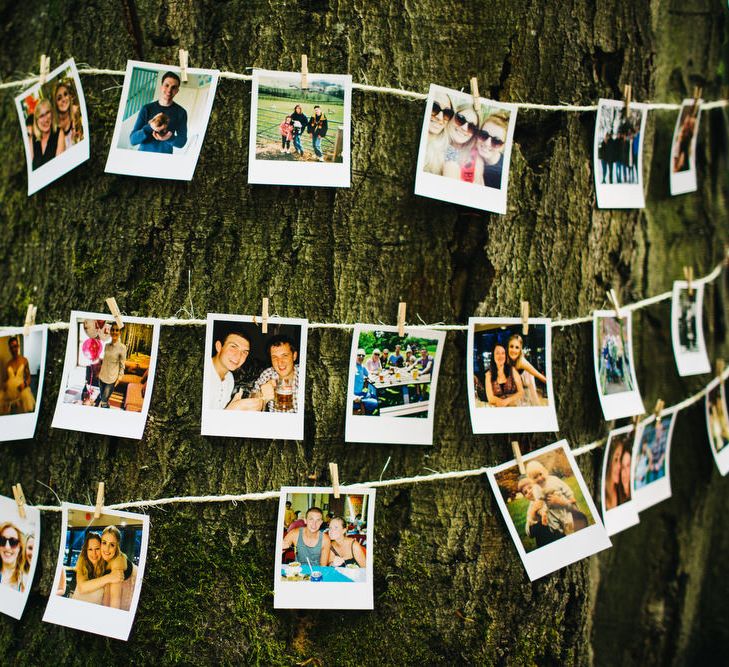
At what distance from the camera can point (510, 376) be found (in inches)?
54.5

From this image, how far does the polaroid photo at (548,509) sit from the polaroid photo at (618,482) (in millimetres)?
110

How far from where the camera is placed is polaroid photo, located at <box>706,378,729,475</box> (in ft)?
6.23

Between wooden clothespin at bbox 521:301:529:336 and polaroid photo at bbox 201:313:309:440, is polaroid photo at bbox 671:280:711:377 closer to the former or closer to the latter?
wooden clothespin at bbox 521:301:529:336

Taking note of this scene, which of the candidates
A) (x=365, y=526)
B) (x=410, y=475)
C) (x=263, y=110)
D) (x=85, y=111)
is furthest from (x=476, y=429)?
(x=85, y=111)

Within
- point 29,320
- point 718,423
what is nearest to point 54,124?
point 29,320

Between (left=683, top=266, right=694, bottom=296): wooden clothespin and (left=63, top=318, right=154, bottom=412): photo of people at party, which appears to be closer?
(left=63, top=318, right=154, bottom=412): photo of people at party

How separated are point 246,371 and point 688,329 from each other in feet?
3.73

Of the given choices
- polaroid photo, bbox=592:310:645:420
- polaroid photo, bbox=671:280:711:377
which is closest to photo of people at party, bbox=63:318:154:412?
polaroid photo, bbox=592:310:645:420

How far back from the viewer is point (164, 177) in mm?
1306

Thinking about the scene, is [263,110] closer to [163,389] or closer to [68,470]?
[163,389]

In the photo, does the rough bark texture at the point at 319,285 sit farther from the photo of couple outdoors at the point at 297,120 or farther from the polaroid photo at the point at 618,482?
the polaroid photo at the point at 618,482

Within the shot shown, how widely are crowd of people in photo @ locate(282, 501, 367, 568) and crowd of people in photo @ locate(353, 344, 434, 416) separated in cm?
21

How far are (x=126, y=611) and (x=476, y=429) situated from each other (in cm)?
71

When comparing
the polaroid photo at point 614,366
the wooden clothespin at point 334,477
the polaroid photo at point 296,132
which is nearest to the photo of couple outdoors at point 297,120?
the polaroid photo at point 296,132
